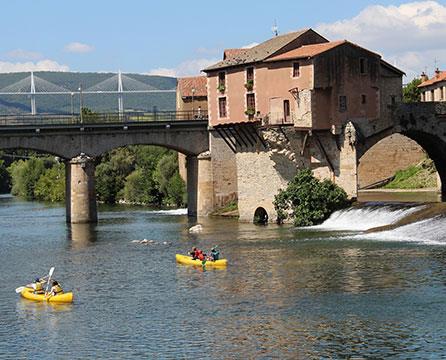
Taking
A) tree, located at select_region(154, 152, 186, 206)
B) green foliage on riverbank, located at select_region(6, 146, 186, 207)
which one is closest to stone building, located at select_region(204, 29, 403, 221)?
tree, located at select_region(154, 152, 186, 206)

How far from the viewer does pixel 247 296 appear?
50.9 metres

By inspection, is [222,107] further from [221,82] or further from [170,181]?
[170,181]

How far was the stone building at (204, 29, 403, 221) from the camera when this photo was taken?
8175 cm

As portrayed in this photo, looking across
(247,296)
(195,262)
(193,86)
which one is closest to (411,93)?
(193,86)

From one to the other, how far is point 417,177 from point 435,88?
14021mm

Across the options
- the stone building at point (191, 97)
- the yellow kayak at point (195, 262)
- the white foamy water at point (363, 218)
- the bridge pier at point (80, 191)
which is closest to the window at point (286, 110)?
the white foamy water at point (363, 218)

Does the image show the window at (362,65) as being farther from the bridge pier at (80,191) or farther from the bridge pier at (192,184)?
the bridge pier at (80,191)

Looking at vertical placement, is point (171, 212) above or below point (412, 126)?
below

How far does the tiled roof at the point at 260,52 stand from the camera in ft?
290

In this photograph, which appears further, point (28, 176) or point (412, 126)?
point (28, 176)

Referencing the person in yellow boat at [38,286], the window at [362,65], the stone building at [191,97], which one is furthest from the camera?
the stone building at [191,97]

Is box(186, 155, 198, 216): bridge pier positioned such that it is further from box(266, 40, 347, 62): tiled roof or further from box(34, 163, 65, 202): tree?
box(34, 163, 65, 202): tree

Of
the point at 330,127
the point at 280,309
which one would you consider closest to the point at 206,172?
the point at 330,127

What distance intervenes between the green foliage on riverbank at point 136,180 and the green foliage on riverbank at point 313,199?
3841 cm
